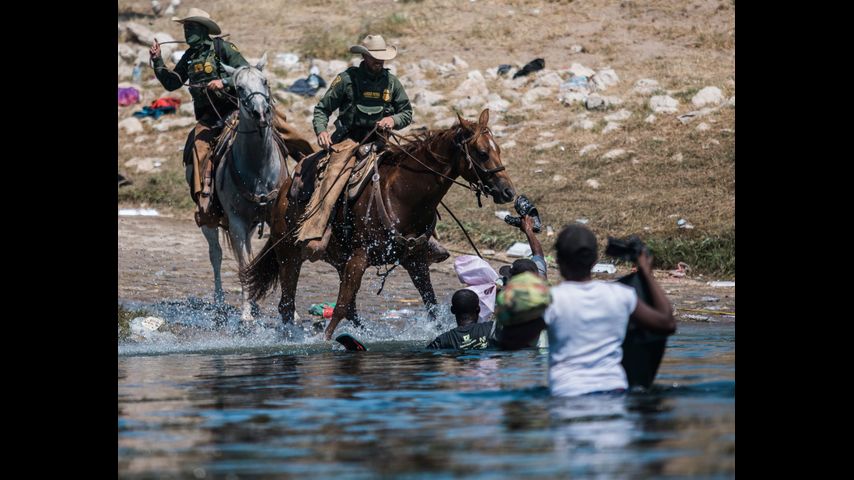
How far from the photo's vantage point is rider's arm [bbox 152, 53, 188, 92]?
14305 millimetres

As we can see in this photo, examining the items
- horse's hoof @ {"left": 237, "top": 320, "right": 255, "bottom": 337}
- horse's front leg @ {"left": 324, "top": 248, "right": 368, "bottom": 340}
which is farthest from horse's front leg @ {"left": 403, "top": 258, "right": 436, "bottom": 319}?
horse's hoof @ {"left": 237, "top": 320, "right": 255, "bottom": 337}

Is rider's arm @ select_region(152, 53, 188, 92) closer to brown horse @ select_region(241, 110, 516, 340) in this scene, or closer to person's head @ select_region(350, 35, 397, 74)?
person's head @ select_region(350, 35, 397, 74)

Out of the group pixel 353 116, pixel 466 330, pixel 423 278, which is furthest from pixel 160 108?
pixel 466 330

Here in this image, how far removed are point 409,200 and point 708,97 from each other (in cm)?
1066

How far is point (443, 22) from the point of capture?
1171 inches

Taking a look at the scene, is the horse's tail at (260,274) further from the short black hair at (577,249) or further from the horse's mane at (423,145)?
the short black hair at (577,249)

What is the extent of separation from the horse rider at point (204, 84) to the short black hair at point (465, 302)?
4.09 meters

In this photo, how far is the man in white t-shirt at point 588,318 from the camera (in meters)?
6.65

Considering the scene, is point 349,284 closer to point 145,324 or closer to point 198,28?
point 145,324

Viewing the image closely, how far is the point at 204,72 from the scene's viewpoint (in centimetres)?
1459

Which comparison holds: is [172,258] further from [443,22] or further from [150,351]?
[443,22]
